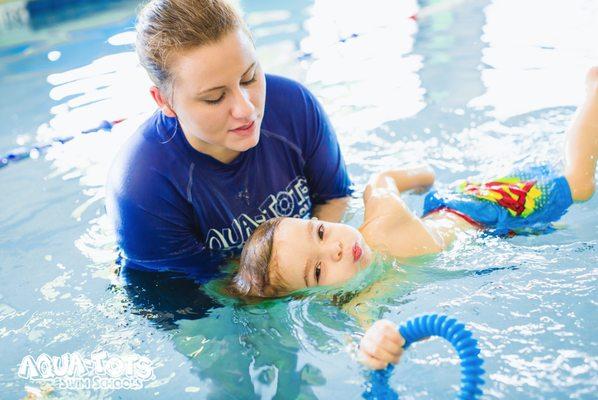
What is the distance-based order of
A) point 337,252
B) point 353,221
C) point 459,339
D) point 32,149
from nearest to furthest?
point 459,339 < point 337,252 < point 353,221 < point 32,149

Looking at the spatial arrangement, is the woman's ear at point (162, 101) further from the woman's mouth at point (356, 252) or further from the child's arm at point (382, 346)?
the child's arm at point (382, 346)

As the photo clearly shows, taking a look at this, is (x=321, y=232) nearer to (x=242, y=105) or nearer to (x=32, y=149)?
(x=242, y=105)

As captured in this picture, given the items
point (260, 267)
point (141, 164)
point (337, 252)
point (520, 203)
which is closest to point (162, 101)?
point (141, 164)

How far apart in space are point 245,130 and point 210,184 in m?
0.38

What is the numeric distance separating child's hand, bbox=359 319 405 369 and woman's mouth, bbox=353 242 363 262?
66 cm

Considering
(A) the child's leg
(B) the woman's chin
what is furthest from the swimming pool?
(B) the woman's chin

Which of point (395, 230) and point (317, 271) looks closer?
point (317, 271)

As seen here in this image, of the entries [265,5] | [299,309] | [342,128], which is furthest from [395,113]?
[265,5]

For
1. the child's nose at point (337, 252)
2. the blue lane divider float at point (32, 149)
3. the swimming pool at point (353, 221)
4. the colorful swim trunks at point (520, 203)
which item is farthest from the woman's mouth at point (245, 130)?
the blue lane divider float at point (32, 149)

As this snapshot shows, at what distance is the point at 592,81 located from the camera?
289 cm

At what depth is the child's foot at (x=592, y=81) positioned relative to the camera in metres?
2.86

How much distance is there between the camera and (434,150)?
12.5ft

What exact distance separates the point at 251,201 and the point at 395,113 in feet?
6.81

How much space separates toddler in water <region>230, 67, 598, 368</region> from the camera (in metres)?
2.38
